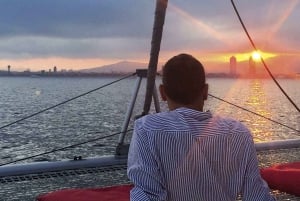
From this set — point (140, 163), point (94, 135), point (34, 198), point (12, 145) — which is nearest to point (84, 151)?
point (12, 145)

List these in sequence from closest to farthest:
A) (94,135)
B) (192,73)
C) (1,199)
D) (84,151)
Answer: (192,73), (1,199), (84,151), (94,135)

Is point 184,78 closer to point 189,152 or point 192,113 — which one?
point 192,113

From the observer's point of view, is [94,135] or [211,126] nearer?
[211,126]

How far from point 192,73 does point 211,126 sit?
257 millimetres

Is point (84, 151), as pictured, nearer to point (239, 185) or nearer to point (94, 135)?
point (94, 135)

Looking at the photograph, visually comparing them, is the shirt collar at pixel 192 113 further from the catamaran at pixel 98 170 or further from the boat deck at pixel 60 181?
the boat deck at pixel 60 181

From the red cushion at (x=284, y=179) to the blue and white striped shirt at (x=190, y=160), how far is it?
12.6 feet

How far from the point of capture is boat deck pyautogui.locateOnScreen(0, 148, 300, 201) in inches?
227

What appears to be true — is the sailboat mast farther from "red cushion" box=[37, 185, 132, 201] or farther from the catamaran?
"red cushion" box=[37, 185, 132, 201]

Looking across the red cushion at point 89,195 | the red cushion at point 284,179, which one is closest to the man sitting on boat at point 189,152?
the red cushion at point 89,195

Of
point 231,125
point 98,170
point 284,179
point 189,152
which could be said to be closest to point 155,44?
point 98,170

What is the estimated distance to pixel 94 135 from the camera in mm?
25109

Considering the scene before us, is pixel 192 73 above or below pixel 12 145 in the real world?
above

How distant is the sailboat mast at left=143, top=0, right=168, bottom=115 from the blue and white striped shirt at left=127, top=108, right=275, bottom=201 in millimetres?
4700
